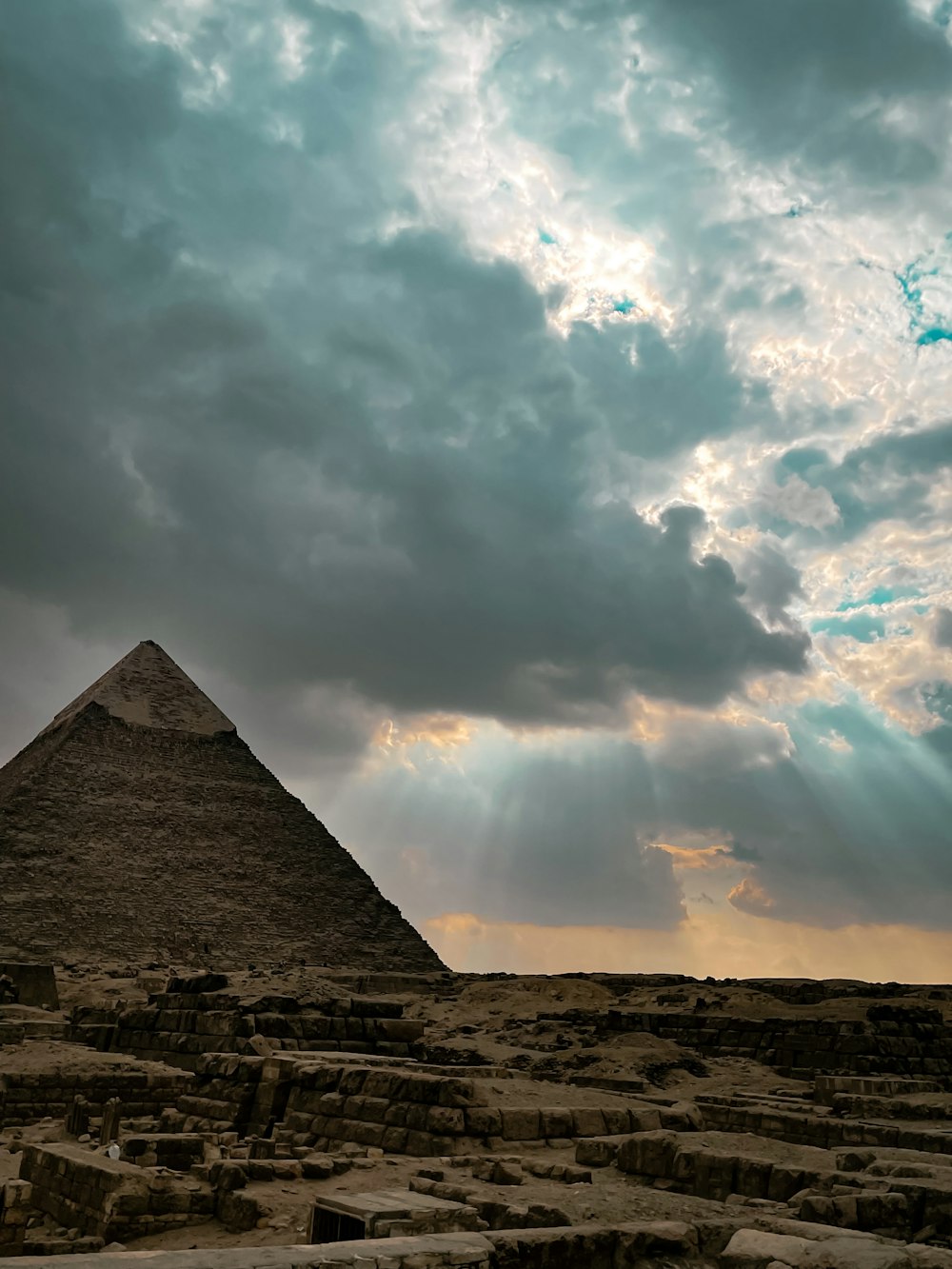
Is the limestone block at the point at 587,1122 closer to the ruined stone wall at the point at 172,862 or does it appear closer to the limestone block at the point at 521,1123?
the limestone block at the point at 521,1123

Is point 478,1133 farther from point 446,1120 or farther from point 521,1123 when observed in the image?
point 521,1123

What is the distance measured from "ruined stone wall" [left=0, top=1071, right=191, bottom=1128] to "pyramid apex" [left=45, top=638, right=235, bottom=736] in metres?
80.5

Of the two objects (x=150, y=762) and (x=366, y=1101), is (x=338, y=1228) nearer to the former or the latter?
(x=366, y=1101)

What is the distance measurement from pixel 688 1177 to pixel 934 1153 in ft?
7.04

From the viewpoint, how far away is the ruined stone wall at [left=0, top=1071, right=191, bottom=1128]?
11289 millimetres

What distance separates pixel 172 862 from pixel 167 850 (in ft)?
3.60

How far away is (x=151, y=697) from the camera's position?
303 feet

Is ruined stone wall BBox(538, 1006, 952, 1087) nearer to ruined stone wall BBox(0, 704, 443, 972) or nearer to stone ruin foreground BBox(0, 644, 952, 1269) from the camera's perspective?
stone ruin foreground BBox(0, 644, 952, 1269)

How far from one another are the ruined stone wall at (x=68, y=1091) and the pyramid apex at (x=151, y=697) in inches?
3168

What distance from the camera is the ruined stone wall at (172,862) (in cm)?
7306

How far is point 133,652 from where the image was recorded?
9481 centimetres

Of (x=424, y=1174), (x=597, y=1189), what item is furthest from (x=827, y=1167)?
(x=424, y=1174)

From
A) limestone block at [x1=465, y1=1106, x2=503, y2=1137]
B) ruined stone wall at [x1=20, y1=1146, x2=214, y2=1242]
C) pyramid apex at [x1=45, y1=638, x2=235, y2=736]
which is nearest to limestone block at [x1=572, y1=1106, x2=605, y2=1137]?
limestone block at [x1=465, y1=1106, x2=503, y2=1137]

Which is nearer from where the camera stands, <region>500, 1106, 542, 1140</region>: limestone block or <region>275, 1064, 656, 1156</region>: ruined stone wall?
<region>275, 1064, 656, 1156</region>: ruined stone wall
